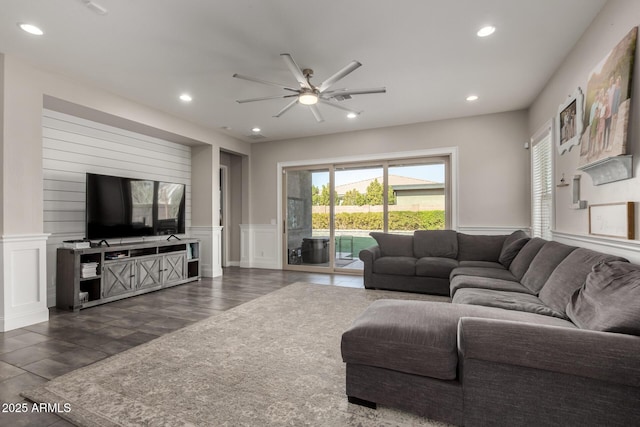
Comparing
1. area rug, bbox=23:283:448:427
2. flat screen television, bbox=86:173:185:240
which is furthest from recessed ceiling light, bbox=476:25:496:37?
flat screen television, bbox=86:173:185:240

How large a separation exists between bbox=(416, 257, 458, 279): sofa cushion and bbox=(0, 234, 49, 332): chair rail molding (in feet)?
15.3

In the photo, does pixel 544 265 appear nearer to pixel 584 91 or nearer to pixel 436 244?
pixel 584 91

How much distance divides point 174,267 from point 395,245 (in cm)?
374

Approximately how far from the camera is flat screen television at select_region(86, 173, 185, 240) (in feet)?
13.5

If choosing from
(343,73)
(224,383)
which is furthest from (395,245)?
(224,383)

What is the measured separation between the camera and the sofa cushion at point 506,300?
2043 millimetres

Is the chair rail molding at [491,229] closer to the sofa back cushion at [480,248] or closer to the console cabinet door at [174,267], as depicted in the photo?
the sofa back cushion at [480,248]

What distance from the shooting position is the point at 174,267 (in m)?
5.04

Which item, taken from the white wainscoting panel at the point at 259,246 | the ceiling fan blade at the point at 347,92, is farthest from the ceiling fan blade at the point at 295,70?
the white wainscoting panel at the point at 259,246

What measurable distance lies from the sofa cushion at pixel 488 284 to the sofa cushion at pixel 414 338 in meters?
0.91

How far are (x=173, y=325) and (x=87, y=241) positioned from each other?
1.88 m

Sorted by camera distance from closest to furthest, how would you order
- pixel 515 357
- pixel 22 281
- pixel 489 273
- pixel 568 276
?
pixel 515 357
pixel 568 276
pixel 22 281
pixel 489 273

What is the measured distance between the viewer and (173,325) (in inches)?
124

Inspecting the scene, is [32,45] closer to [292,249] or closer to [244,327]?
[244,327]
